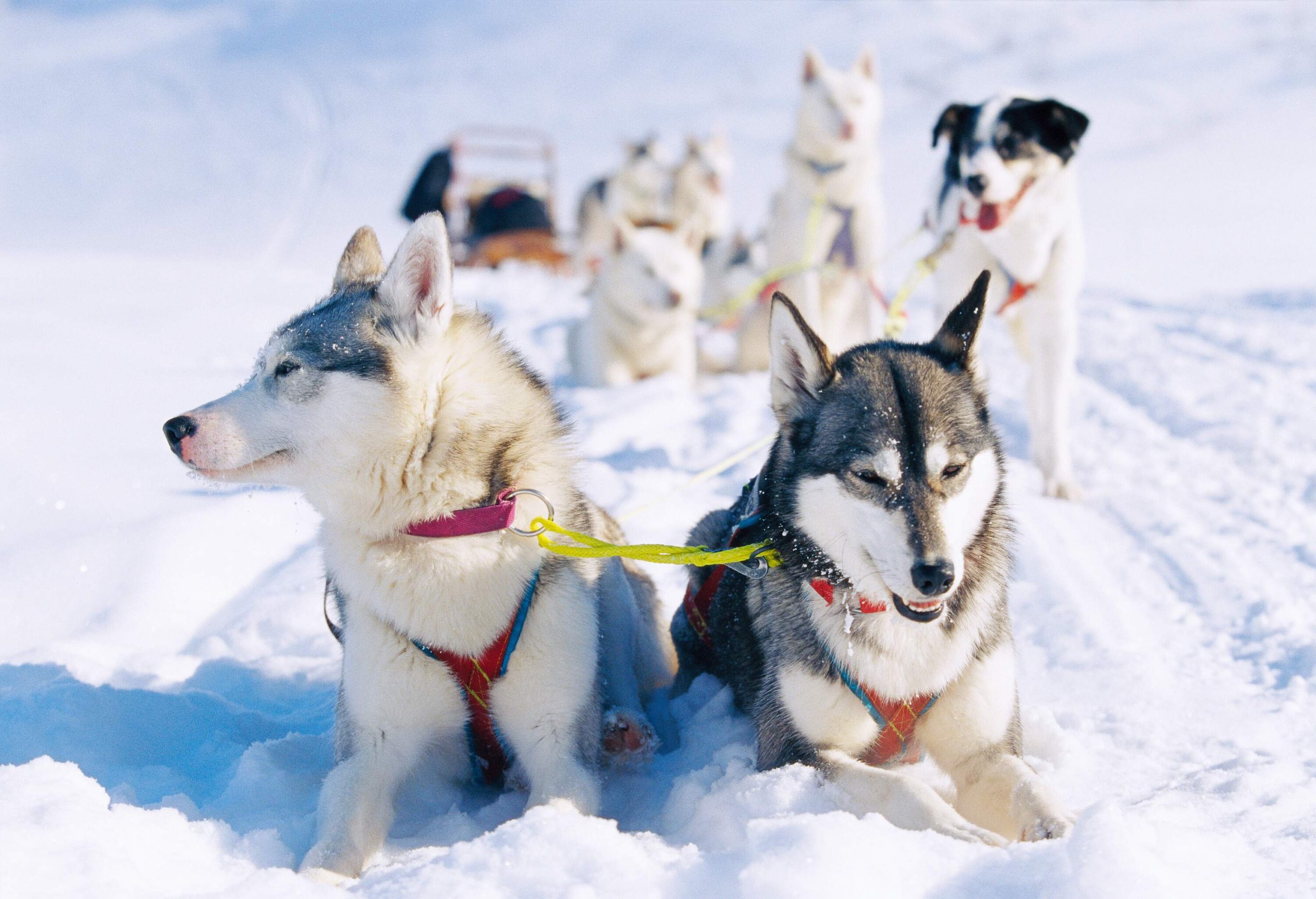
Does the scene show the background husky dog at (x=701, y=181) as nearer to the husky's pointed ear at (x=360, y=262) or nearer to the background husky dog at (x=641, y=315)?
the background husky dog at (x=641, y=315)

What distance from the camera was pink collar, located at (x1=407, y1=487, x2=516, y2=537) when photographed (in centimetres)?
192

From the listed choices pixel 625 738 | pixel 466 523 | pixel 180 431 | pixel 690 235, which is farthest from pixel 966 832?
pixel 690 235

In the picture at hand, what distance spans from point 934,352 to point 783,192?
5.34 metres

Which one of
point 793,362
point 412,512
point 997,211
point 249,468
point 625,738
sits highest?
point 997,211

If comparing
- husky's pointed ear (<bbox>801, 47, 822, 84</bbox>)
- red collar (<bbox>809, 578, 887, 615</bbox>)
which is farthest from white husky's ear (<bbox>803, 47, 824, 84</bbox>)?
red collar (<bbox>809, 578, 887, 615</bbox>)

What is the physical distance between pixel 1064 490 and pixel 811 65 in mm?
4062

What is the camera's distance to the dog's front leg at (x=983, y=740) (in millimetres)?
1812

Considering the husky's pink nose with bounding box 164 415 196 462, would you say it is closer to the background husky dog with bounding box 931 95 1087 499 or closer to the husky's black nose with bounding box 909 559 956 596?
the husky's black nose with bounding box 909 559 956 596

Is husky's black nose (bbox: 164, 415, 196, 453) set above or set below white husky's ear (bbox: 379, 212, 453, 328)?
below

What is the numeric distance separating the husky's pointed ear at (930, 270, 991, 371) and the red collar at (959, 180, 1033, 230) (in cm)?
220

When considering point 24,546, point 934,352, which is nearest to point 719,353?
point 24,546

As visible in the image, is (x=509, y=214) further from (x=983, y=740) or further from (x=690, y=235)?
(x=983, y=740)

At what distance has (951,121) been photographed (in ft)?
14.2

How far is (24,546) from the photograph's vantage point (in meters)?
3.37
